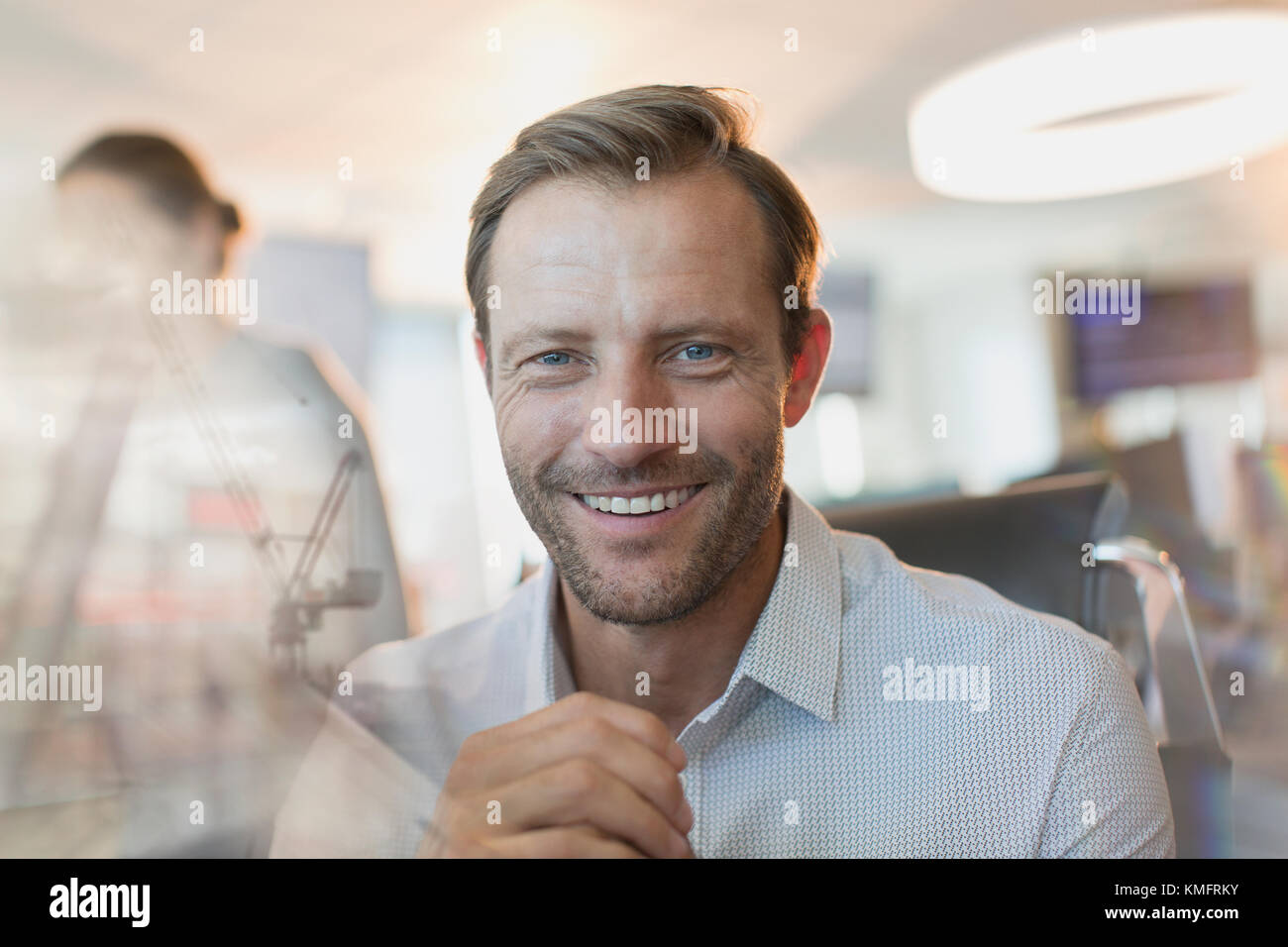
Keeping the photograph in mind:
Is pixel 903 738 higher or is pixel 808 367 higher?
pixel 808 367

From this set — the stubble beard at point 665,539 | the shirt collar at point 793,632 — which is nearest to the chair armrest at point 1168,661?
the shirt collar at point 793,632

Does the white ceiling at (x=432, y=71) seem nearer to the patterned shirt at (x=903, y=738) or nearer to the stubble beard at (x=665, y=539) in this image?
the stubble beard at (x=665, y=539)

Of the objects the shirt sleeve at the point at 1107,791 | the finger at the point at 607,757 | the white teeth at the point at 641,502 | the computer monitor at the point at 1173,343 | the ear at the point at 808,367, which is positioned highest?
the computer monitor at the point at 1173,343

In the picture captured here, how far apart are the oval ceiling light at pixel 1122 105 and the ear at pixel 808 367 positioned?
41 centimetres

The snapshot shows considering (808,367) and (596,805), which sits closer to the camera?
(596,805)

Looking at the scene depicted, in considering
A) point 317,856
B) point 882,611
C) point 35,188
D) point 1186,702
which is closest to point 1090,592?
point 1186,702

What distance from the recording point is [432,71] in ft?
3.92

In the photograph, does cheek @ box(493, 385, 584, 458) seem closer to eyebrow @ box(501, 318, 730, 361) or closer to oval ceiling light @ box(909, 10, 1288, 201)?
eyebrow @ box(501, 318, 730, 361)

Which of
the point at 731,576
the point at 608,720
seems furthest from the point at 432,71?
the point at 608,720

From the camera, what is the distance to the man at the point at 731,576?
0.89m

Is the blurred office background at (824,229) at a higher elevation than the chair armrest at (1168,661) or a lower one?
higher

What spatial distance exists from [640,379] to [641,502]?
0.14m

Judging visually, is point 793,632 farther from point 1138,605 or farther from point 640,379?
point 1138,605
